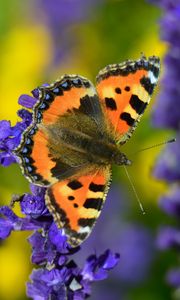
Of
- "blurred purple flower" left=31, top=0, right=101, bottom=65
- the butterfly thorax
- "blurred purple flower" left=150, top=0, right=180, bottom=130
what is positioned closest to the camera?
the butterfly thorax

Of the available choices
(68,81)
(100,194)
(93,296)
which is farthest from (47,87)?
(93,296)

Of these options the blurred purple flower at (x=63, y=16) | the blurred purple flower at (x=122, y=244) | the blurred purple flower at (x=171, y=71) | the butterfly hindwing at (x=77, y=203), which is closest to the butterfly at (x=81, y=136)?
the butterfly hindwing at (x=77, y=203)

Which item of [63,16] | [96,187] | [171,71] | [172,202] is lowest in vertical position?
[172,202]

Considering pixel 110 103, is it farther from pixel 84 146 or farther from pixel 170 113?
pixel 170 113

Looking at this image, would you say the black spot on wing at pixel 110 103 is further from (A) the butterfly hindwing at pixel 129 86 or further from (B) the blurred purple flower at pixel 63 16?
(B) the blurred purple flower at pixel 63 16

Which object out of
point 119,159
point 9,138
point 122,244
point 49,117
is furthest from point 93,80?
point 9,138

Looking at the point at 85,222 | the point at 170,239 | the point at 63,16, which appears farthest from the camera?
the point at 63,16

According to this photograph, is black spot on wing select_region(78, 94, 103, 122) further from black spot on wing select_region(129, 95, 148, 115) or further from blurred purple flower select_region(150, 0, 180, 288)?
blurred purple flower select_region(150, 0, 180, 288)

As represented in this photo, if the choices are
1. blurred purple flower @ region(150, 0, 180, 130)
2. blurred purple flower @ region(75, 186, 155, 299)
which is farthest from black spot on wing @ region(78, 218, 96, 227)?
blurred purple flower @ region(75, 186, 155, 299)
